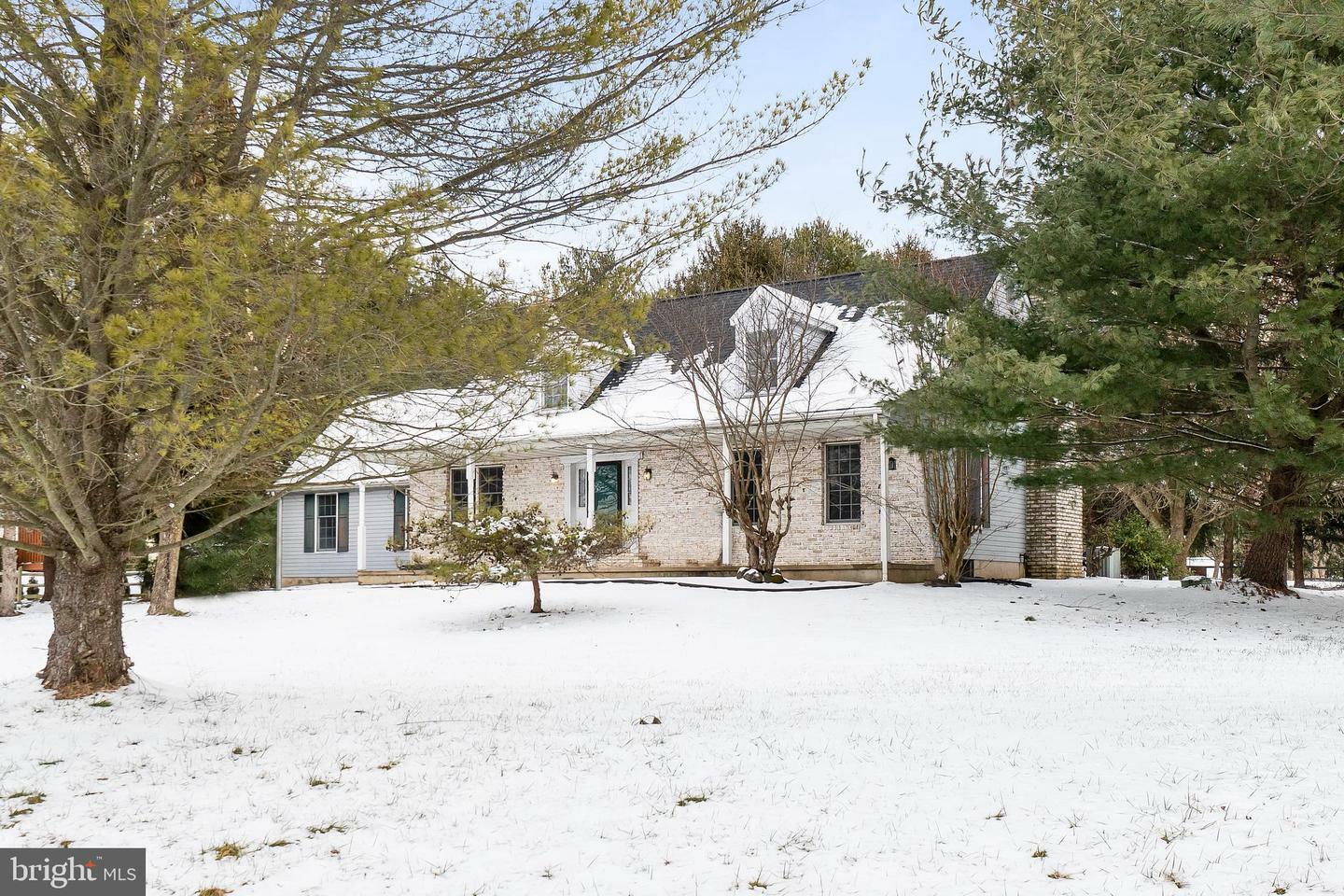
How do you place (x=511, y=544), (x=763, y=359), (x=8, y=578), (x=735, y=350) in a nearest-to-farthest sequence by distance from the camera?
(x=511, y=544), (x=763, y=359), (x=8, y=578), (x=735, y=350)

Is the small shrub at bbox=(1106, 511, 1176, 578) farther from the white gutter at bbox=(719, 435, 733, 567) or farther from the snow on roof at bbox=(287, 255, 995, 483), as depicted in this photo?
the white gutter at bbox=(719, 435, 733, 567)

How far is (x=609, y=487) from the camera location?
71.6 feet

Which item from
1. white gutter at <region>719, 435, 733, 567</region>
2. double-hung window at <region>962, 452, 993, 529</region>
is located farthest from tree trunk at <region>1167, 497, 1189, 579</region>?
white gutter at <region>719, 435, 733, 567</region>

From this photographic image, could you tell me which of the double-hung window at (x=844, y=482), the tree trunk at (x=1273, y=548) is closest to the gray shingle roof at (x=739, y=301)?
the double-hung window at (x=844, y=482)

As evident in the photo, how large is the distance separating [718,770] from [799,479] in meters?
13.7

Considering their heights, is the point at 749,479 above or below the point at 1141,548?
above

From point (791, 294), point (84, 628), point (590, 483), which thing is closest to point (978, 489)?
point (791, 294)

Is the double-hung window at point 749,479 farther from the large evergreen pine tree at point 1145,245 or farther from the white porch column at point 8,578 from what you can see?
the white porch column at point 8,578

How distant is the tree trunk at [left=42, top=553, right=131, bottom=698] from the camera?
8.19 meters

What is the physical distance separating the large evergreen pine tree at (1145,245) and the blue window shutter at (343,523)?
14784 mm

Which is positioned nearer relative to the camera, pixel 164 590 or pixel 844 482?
pixel 164 590

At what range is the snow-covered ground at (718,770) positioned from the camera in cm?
455

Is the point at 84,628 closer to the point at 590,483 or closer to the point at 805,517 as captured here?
the point at 590,483

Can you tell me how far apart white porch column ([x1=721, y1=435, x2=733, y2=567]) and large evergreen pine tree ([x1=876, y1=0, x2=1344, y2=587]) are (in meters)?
4.37
